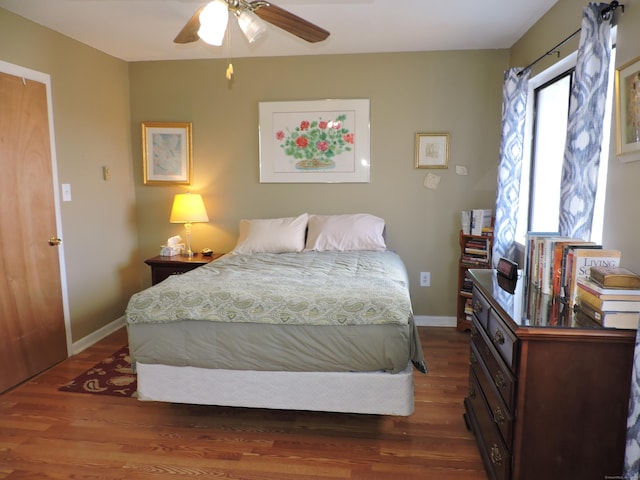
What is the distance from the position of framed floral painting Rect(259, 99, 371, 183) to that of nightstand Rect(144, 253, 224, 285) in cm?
94

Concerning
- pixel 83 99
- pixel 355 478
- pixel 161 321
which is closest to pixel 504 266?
pixel 355 478

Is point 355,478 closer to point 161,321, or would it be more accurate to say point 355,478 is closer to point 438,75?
point 161,321

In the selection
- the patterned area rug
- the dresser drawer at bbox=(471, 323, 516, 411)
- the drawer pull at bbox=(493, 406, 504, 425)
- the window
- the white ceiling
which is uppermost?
the white ceiling

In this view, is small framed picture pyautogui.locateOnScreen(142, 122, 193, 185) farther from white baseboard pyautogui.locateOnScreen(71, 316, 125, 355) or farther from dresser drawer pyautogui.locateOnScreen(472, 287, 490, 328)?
dresser drawer pyautogui.locateOnScreen(472, 287, 490, 328)

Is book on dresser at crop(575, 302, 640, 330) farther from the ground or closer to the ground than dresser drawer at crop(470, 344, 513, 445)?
farther from the ground

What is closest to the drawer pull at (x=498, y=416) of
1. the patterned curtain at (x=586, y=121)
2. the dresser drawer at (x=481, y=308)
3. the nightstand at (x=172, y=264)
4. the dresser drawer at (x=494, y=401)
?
the dresser drawer at (x=494, y=401)

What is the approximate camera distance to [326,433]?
2217 mm

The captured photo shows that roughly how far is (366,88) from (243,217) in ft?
5.16

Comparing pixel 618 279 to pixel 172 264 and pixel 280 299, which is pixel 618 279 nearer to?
pixel 280 299

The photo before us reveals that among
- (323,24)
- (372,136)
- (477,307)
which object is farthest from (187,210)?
(477,307)

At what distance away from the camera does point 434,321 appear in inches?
151

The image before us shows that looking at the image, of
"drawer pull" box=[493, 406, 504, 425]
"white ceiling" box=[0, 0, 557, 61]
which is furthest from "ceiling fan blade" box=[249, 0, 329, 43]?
"drawer pull" box=[493, 406, 504, 425]

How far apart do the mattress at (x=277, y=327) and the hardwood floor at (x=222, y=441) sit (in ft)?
1.28

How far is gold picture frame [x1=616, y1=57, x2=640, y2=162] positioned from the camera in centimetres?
173
